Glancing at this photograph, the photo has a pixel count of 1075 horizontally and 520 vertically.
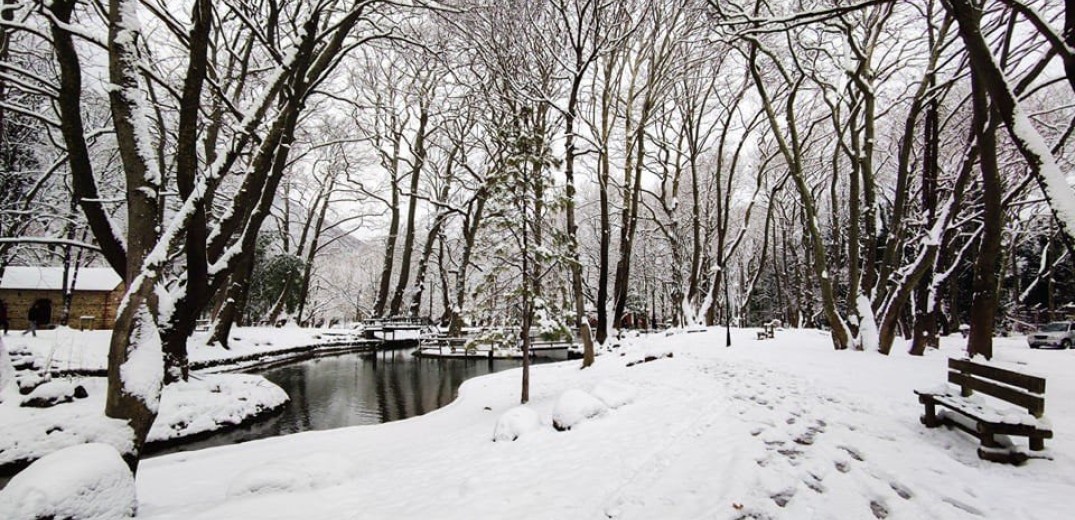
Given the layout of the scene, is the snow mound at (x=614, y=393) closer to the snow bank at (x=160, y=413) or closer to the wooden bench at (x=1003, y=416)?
the wooden bench at (x=1003, y=416)

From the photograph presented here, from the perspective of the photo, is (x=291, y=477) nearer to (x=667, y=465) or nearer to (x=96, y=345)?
(x=667, y=465)

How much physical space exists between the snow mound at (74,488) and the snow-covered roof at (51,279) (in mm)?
26140

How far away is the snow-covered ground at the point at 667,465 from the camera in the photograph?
3625mm

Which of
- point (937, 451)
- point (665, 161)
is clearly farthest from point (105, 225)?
point (665, 161)

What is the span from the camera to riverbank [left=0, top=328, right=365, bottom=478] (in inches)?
294

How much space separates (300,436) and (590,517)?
21.3 ft

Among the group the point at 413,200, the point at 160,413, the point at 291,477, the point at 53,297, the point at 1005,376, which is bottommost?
the point at 160,413

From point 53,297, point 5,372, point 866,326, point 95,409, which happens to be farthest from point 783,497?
point 53,297

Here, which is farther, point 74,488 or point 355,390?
point 355,390

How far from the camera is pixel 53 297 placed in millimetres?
23125

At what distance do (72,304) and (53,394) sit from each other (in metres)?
20.3

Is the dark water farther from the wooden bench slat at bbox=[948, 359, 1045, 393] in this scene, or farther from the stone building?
the stone building

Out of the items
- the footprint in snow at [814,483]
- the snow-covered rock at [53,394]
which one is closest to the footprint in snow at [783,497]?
the footprint in snow at [814,483]

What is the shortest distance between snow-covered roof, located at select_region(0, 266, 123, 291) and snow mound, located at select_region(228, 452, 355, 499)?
85.5ft
